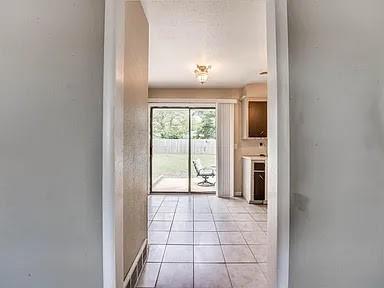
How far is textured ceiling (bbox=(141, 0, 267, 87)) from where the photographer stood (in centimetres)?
271

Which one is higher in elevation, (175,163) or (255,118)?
(255,118)

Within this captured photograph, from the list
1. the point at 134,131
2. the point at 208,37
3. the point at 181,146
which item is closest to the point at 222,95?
the point at 181,146

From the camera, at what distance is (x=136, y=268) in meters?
2.50

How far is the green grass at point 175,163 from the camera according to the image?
283 inches

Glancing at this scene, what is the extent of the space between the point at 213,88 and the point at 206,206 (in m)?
2.72

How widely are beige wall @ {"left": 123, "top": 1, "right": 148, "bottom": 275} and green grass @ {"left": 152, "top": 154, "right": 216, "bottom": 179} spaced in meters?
4.12

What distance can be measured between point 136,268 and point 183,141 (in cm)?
477

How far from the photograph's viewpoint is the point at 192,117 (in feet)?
23.4
